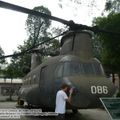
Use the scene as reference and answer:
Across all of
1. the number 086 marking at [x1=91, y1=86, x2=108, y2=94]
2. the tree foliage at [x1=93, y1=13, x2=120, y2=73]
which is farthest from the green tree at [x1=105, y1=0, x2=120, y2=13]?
the number 086 marking at [x1=91, y1=86, x2=108, y2=94]

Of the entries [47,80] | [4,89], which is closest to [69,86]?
[47,80]

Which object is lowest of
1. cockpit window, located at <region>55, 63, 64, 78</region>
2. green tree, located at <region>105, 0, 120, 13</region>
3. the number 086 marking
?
the number 086 marking

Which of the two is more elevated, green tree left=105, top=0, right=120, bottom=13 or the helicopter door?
green tree left=105, top=0, right=120, bottom=13

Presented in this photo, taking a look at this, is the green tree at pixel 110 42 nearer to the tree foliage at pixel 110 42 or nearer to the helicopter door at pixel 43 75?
the tree foliage at pixel 110 42

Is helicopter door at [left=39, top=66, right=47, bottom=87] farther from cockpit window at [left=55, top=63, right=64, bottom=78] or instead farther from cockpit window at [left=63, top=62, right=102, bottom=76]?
cockpit window at [left=63, top=62, right=102, bottom=76]

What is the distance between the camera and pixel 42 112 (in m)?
19.3

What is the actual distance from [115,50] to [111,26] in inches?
110

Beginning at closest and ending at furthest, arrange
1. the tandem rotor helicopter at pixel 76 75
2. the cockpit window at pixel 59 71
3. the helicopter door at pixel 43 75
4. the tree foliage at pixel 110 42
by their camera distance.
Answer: the tandem rotor helicopter at pixel 76 75
the cockpit window at pixel 59 71
the helicopter door at pixel 43 75
the tree foliage at pixel 110 42

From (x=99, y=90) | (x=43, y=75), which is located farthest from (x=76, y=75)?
(x=43, y=75)

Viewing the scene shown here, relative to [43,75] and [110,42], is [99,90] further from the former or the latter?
[110,42]

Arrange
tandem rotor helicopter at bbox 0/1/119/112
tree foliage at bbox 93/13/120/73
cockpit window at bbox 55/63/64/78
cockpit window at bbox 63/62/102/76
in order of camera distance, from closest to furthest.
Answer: tandem rotor helicopter at bbox 0/1/119/112
cockpit window at bbox 63/62/102/76
cockpit window at bbox 55/63/64/78
tree foliage at bbox 93/13/120/73

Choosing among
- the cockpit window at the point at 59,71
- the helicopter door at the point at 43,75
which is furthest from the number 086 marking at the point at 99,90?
the helicopter door at the point at 43,75

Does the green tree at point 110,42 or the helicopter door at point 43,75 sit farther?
the green tree at point 110,42

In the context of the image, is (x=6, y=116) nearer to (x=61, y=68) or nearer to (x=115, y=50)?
(x=61, y=68)
